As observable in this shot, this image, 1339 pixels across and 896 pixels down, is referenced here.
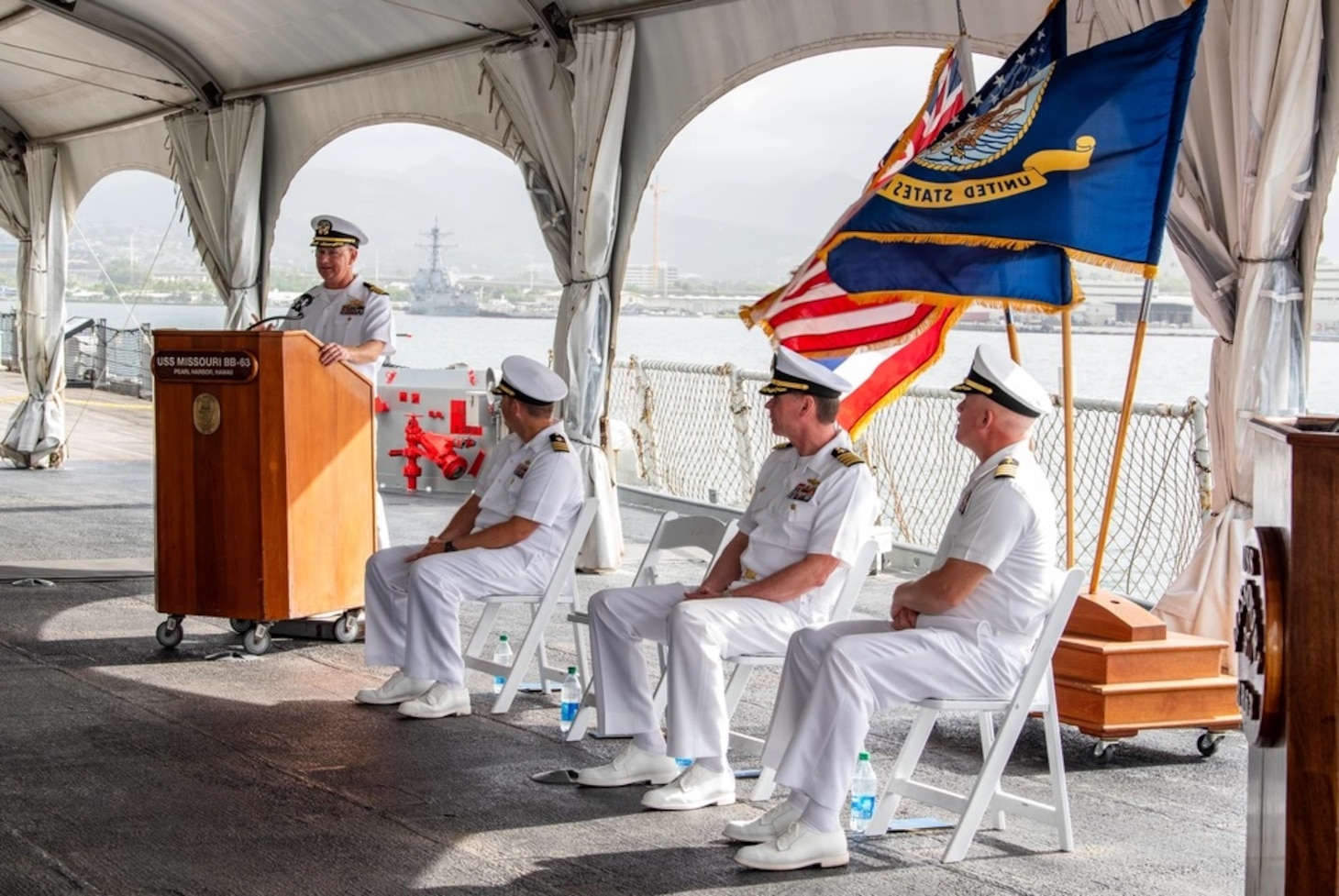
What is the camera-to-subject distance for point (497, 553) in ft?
18.5

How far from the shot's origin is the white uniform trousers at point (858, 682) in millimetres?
3879

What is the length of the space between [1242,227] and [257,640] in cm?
415

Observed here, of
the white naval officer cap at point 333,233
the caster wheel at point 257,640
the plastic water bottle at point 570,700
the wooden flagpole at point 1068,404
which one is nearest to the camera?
the wooden flagpole at point 1068,404

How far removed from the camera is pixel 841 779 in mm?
3867

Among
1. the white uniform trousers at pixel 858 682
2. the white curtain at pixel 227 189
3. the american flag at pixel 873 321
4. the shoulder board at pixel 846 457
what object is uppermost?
the white curtain at pixel 227 189

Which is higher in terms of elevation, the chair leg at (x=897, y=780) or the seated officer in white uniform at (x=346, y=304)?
the seated officer in white uniform at (x=346, y=304)

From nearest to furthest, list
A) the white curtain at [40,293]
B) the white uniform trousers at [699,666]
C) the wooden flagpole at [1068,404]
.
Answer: the white uniform trousers at [699,666] < the wooden flagpole at [1068,404] < the white curtain at [40,293]

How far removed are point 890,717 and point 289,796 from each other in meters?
2.17

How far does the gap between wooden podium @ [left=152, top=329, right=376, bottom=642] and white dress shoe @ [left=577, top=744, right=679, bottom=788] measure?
2088mm

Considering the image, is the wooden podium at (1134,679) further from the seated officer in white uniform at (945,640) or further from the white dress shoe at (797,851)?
the white dress shoe at (797,851)

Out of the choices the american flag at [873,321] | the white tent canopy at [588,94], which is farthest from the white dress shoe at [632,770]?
the white tent canopy at [588,94]

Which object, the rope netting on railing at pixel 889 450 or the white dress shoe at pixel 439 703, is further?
the rope netting on railing at pixel 889 450

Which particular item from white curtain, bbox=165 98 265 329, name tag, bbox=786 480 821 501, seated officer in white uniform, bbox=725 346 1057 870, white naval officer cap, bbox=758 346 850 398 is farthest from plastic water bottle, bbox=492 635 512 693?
white curtain, bbox=165 98 265 329

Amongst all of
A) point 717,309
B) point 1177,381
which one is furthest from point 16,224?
point 717,309
